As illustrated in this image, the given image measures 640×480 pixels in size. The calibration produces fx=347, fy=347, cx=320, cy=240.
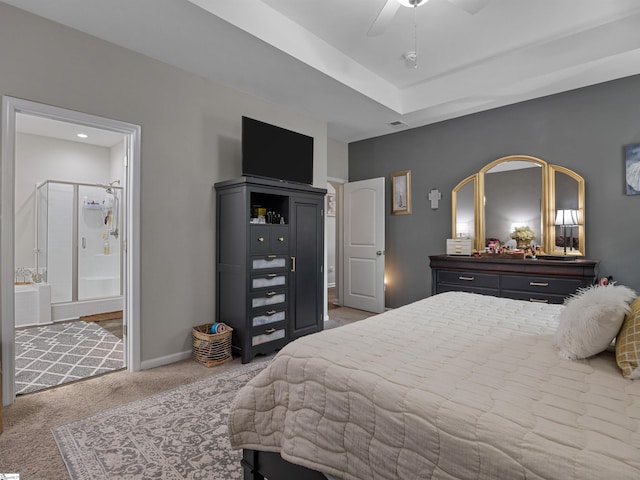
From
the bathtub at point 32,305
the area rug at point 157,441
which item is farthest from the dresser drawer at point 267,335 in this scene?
the bathtub at point 32,305

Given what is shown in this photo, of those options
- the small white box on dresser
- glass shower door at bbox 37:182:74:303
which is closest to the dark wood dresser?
the small white box on dresser

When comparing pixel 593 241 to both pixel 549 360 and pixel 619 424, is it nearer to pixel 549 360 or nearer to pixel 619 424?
pixel 549 360

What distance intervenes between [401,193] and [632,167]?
8.17 feet

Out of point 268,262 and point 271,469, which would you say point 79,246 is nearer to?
point 268,262

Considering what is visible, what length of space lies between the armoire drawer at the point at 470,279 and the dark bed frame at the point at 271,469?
295cm

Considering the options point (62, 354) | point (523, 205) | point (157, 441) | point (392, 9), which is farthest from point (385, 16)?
point (62, 354)

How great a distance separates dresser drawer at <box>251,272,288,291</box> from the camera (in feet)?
10.6

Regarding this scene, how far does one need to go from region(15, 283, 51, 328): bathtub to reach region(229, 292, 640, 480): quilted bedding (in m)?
4.42

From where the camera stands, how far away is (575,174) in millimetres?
3572

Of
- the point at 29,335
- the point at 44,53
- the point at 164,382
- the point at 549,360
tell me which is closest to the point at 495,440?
the point at 549,360

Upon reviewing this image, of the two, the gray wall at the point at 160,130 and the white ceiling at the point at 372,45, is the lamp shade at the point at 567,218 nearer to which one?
the white ceiling at the point at 372,45

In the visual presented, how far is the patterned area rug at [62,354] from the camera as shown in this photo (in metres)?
2.80

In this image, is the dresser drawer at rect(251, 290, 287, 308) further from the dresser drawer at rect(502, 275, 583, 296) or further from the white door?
the dresser drawer at rect(502, 275, 583, 296)

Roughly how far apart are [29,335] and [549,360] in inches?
198
